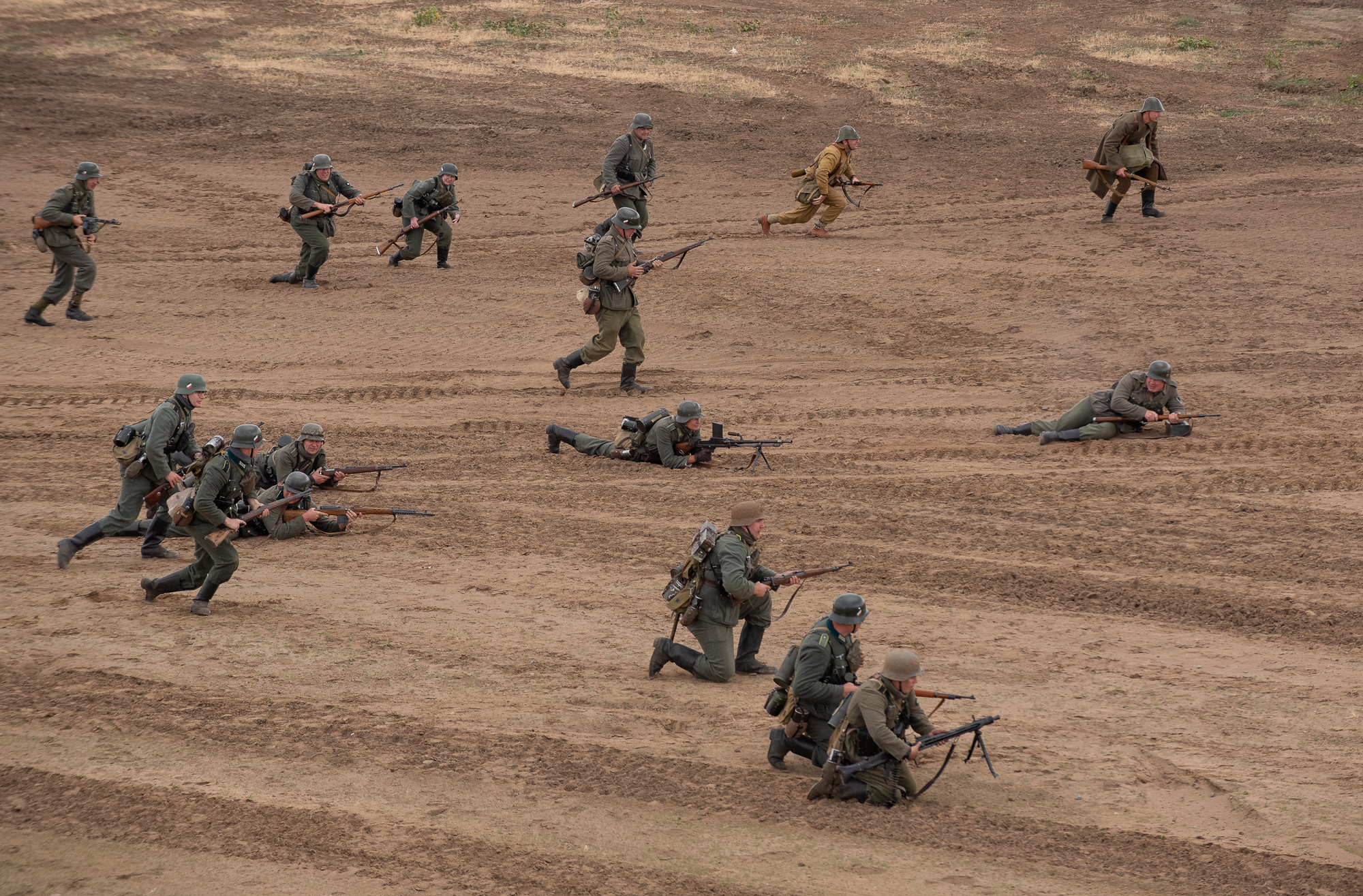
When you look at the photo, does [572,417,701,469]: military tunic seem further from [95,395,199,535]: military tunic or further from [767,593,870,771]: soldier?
[767,593,870,771]: soldier

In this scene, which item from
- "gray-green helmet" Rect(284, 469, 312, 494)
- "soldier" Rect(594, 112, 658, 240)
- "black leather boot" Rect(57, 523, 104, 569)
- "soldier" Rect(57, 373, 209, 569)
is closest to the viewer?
"soldier" Rect(57, 373, 209, 569)

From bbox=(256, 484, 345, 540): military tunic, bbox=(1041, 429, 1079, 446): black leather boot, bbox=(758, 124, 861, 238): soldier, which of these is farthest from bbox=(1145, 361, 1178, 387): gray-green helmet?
bbox=(256, 484, 345, 540): military tunic

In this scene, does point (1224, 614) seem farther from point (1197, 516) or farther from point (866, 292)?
point (866, 292)

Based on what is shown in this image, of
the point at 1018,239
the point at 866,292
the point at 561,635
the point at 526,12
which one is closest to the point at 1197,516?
the point at 561,635

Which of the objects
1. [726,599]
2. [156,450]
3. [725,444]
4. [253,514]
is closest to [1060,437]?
[725,444]

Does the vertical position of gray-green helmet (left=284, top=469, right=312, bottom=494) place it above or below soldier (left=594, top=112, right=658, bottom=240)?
below

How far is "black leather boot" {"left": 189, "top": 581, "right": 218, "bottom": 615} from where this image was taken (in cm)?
1042

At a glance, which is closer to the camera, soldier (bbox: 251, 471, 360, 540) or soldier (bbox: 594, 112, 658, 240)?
soldier (bbox: 251, 471, 360, 540)

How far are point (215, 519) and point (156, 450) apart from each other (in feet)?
4.34

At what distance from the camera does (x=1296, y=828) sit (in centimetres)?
770

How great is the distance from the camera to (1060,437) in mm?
14523

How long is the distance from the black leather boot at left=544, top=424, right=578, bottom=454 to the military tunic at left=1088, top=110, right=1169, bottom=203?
1057cm

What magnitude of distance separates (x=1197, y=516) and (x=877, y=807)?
5.97 meters

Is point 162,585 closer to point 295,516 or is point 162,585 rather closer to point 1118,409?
point 295,516
